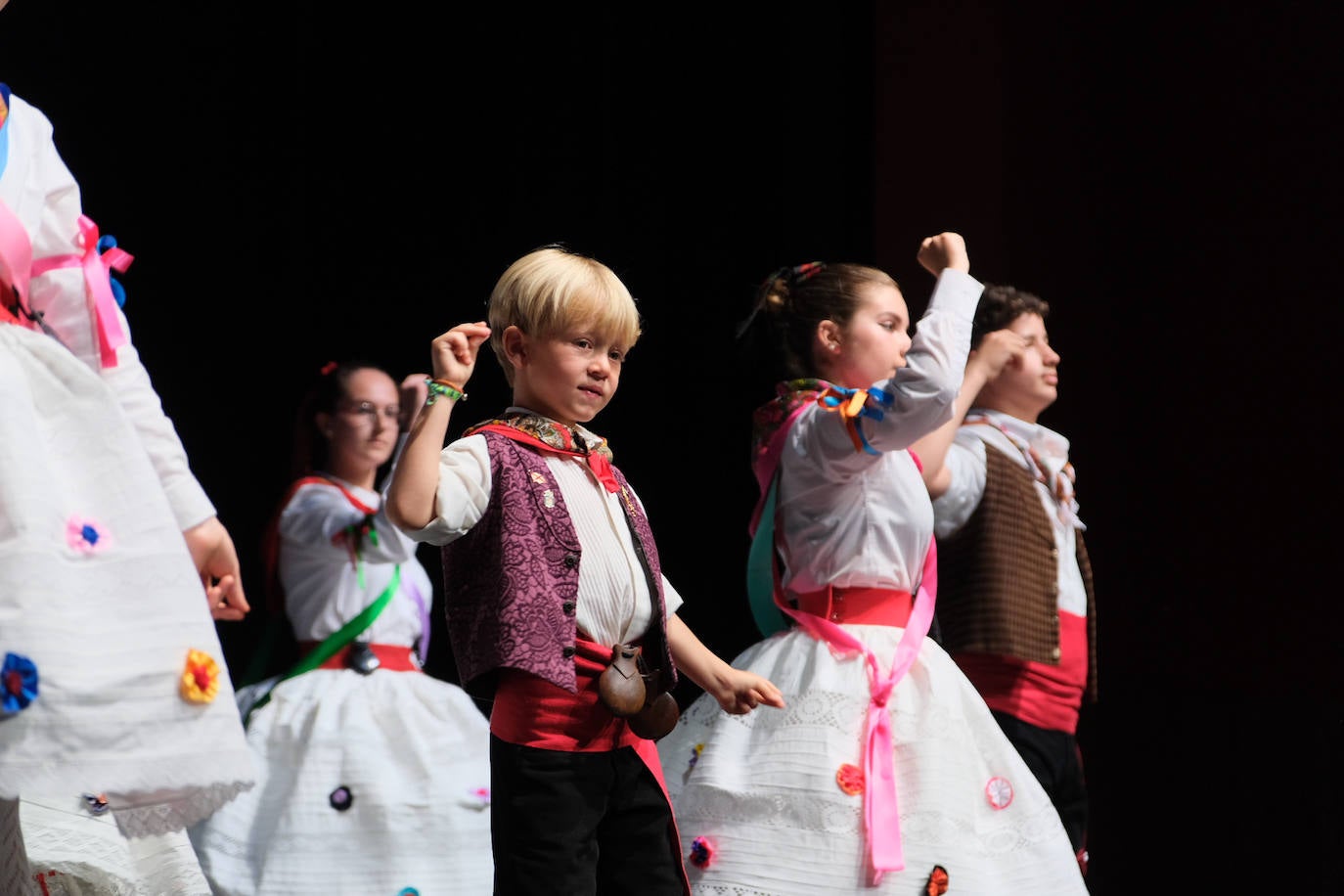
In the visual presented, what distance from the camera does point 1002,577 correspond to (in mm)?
2990

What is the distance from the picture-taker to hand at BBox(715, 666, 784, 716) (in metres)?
2.24

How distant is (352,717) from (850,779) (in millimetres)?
1399

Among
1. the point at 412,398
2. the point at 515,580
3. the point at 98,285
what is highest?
the point at 98,285

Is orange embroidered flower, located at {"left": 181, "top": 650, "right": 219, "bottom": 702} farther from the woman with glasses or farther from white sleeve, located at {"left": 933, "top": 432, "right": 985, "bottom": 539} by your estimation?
white sleeve, located at {"left": 933, "top": 432, "right": 985, "bottom": 539}

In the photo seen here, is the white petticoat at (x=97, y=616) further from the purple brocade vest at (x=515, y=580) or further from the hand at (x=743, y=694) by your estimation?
the hand at (x=743, y=694)

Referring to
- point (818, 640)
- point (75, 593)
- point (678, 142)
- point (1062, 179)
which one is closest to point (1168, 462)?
point (1062, 179)

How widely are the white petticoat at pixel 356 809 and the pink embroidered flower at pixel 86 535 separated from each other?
1610mm

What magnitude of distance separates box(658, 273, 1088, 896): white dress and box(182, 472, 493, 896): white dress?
86 cm

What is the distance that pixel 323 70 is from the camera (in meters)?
4.07

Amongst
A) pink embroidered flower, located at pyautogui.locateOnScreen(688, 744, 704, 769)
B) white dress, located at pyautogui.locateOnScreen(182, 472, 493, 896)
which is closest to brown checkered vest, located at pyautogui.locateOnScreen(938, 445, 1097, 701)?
pink embroidered flower, located at pyautogui.locateOnScreen(688, 744, 704, 769)

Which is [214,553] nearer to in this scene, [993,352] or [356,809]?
[356,809]

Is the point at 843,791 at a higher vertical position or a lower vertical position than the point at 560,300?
lower

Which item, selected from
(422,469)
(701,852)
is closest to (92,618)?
(422,469)

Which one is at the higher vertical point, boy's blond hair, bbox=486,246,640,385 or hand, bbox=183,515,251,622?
boy's blond hair, bbox=486,246,640,385
